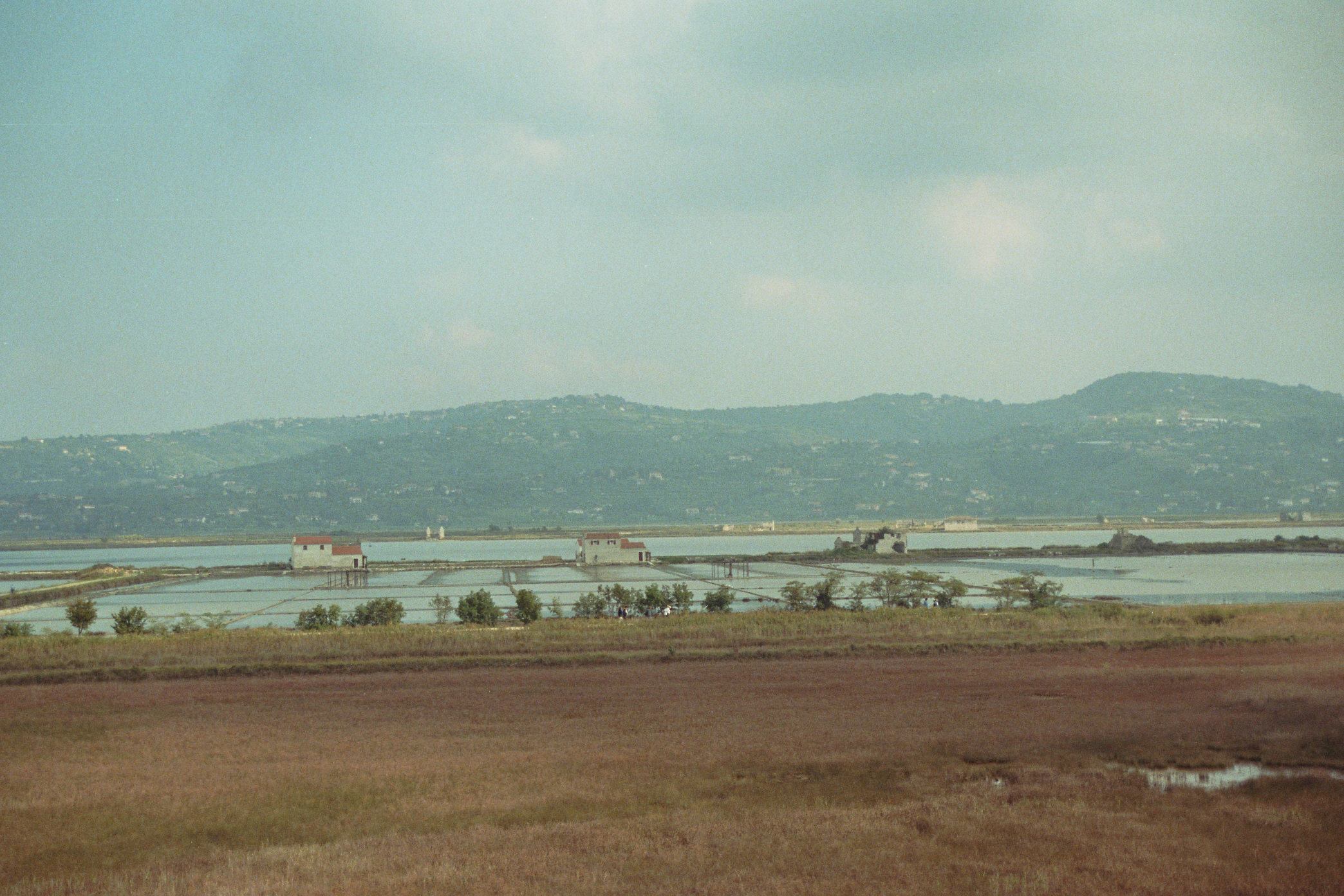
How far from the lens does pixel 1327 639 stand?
1088 inches

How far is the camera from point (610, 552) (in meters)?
80.5

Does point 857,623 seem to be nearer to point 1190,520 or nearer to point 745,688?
point 745,688

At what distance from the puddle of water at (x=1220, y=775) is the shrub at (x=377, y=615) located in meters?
26.4

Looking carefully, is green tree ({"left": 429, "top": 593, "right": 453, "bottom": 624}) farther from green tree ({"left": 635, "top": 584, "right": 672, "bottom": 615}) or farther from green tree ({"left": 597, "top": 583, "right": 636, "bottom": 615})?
green tree ({"left": 635, "top": 584, "right": 672, "bottom": 615})

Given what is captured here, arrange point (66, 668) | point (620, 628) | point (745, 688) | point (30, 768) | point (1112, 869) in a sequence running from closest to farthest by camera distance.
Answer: point (1112, 869) < point (30, 768) < point (745, 688) < point (66, 668) < point (620, 628)

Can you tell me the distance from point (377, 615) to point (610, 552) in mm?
43971

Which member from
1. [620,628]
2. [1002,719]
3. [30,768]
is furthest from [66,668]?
[1002,719]

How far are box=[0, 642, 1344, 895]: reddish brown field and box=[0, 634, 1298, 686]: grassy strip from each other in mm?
2162

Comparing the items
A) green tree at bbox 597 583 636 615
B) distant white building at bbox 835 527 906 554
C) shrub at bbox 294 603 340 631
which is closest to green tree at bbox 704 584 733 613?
green tree at bbox 597 583 636 615

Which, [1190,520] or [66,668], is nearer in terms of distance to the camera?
[66,668]

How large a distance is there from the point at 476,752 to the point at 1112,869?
9524 mm

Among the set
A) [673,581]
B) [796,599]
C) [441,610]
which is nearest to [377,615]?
[441,610]

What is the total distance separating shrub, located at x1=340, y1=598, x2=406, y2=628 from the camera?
1441 inches

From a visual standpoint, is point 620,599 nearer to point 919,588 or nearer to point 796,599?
point 796,599
